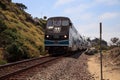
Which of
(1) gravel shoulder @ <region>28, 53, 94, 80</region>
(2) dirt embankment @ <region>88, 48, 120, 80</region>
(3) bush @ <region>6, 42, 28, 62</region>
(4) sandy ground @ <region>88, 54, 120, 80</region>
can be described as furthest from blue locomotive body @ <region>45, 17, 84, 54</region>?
(1) gravel shoulder @ <region>28, 53, 94, 80</region>

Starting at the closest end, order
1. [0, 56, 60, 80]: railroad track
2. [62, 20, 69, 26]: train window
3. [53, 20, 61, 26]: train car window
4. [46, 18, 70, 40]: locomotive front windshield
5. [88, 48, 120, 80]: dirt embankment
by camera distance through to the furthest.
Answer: [0, 56, 60, 80]: railroad track < [88, 48, 120, 80]: dirt embankment < [46, 18, 70, 40]: locomotive front windshield < [62, 20, 69, 26]: train window < [53, 20, 61, 26]: train car window

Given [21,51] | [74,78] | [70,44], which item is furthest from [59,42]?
[74,78]

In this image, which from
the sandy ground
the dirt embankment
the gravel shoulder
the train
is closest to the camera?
the gravel shoulder

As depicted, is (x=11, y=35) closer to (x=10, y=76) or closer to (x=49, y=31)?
(x=49, y=31)

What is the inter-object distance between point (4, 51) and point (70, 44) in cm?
896

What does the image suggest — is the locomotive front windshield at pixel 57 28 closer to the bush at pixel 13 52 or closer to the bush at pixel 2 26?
the bush at pixel 2 26

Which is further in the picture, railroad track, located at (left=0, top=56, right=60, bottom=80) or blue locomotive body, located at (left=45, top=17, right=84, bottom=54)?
blue locomotive body, located at (left=45, top=17, right=84, bottom=54)

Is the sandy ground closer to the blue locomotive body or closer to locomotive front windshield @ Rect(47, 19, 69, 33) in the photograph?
the blue locomotive body

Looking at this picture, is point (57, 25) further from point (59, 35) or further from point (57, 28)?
point (59, 35)

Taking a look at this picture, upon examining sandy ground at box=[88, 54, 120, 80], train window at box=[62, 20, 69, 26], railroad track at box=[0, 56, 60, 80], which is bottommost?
sandy ground at box=[88, 54, 120, 80]

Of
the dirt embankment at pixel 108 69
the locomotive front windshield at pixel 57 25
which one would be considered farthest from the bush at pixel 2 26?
the dirt embankment at pixel 108 69

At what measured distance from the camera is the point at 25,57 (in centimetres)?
2472

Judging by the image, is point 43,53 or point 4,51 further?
point 43,53

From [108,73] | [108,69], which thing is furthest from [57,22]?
Result: [108,73]
